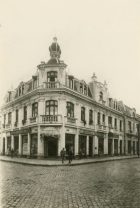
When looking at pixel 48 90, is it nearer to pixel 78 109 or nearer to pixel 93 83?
pixel 78 109

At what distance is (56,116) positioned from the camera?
Answer: 21344mm

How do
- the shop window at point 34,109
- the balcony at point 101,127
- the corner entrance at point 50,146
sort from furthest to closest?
the balcony at point 101,127 → the shop window at point 34,109 → the corner entrance at point 50,146

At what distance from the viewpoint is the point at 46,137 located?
71.2 ft

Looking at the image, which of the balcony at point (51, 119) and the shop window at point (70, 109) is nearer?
the balcony at point (51, 119)

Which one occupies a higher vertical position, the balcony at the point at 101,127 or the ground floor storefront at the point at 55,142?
the balcony at the point at 101,127

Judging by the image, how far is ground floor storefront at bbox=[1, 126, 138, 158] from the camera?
2142 cm

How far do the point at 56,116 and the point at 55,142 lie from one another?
2.17 meters

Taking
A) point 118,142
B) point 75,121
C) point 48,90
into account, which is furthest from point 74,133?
point 118,142

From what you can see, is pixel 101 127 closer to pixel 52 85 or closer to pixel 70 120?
pixel 70 120

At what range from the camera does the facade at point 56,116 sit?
848 inches

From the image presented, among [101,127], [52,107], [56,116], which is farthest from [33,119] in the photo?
[101,127]

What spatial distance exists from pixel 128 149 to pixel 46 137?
17.7 metres

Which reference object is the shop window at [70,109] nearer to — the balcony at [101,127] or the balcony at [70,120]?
the balcony at [70,120]

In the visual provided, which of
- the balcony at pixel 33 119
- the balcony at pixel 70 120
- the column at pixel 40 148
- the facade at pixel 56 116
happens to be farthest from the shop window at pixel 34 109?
the balcony at pixel 70 120
